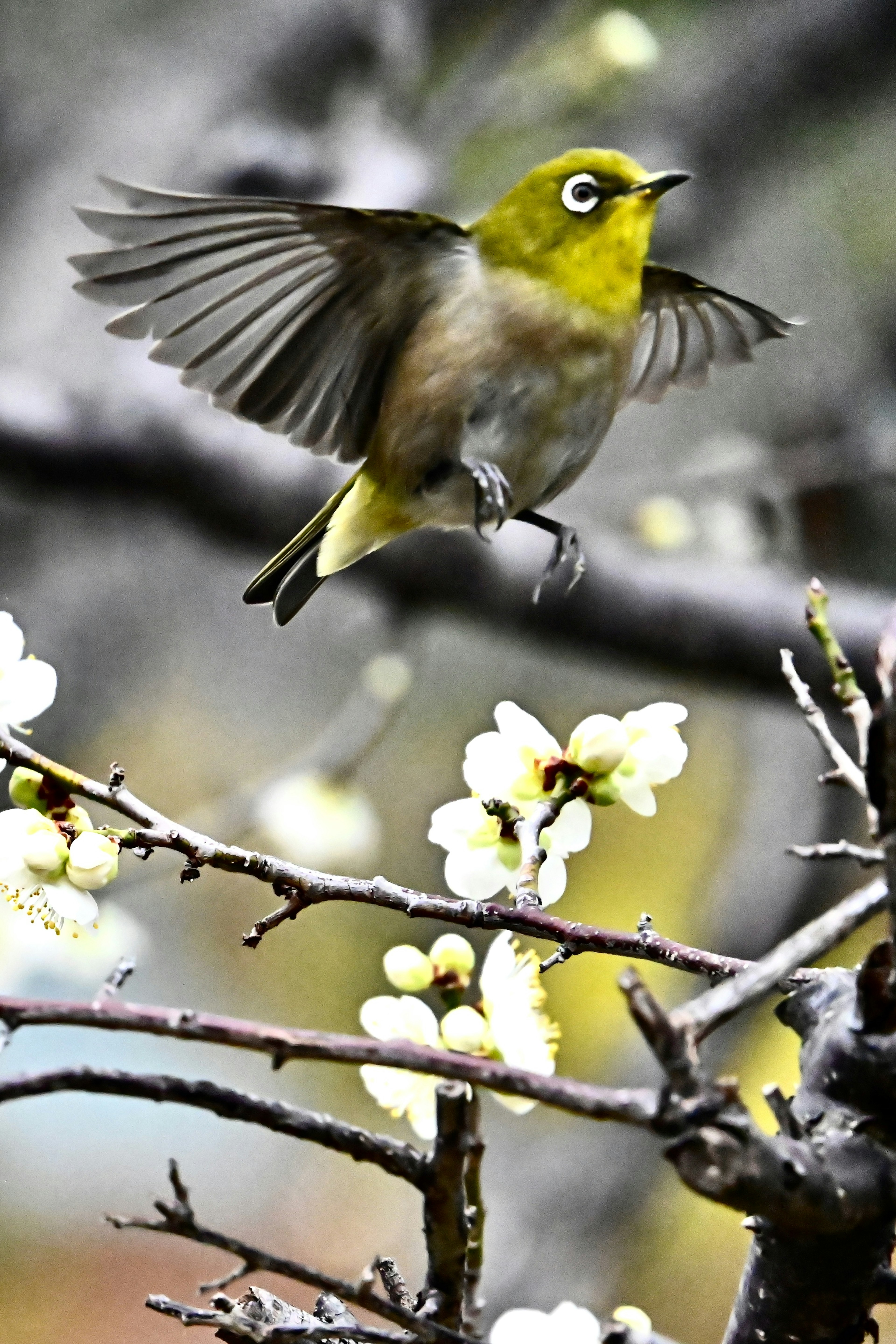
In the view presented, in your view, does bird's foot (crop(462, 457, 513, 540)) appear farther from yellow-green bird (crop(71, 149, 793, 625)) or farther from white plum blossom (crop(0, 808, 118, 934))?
white plum blossom (crop(0, 808, 118, 934))

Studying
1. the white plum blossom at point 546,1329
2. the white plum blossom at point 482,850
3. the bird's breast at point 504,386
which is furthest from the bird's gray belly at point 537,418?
the white plum blossom at point 546,1329

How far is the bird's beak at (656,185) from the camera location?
703 mm

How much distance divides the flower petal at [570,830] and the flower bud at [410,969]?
79mm

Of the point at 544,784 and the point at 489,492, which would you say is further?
the point at 489,492

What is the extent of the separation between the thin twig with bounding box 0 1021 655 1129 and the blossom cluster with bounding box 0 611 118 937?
0.21 metres

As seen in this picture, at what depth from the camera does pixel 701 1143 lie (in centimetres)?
28

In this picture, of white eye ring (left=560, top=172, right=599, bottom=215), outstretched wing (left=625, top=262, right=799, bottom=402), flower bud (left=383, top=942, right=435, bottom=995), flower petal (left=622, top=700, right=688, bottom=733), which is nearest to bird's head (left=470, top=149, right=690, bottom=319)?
white eye ring (left=560, top=172, right=599, bottom=215)

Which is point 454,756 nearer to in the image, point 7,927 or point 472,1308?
point 7,927

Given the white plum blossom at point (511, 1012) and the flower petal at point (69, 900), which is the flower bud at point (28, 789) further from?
the white plum blossom at point (511, 1012)

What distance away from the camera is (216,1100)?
27 centimetres

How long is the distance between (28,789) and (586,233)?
1.57ft

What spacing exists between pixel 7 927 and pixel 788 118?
1.05 metres

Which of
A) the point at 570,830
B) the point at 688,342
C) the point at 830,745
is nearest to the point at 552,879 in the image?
the point at 570,830

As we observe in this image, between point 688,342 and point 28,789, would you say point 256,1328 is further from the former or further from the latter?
point 688,342
